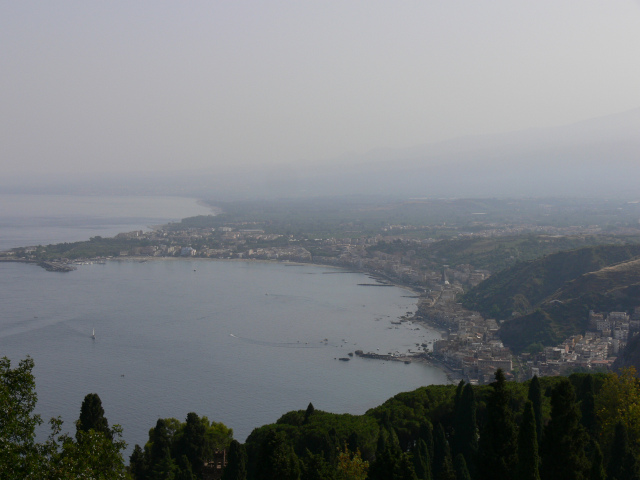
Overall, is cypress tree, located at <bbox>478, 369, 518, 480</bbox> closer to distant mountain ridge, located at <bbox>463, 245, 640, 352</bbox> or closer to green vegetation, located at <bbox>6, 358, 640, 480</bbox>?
green vegetation, located at <bbox>6, 358, 640, 480</bbox>

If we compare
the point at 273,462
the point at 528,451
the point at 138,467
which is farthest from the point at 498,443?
the point at 138,467

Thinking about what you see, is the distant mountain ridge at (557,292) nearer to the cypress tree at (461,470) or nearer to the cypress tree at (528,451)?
the cypress tree at (461,470)

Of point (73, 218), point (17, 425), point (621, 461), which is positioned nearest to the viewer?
point (17, 425)

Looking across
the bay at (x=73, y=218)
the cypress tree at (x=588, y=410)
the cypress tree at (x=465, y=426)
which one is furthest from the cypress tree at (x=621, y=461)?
the bay at (x=73, y=218)

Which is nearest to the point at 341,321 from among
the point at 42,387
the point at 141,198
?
the point at 42,387

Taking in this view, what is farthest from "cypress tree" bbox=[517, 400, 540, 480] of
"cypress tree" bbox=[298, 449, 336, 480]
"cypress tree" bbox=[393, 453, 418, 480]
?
"cypress tree" bbox=[298, 449, 336, 480]

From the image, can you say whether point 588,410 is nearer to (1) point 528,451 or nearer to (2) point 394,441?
(2) point 394,441

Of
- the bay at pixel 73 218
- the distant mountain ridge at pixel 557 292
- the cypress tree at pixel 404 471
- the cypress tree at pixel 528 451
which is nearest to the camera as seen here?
the cypress tree at pixel 404 471
